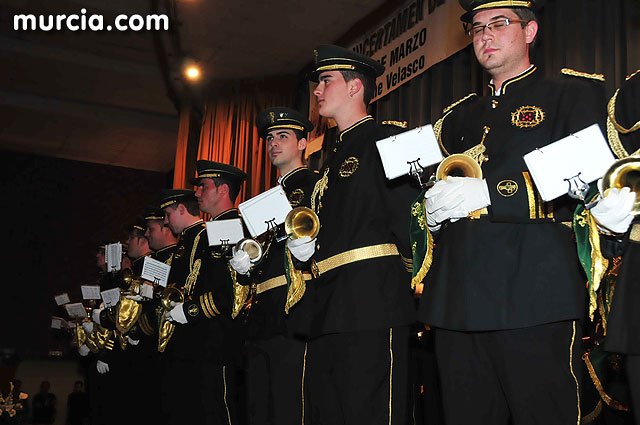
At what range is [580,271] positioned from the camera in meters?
2.10

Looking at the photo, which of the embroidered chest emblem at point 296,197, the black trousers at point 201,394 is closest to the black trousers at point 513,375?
the embroidered chest emblem at point 296,197

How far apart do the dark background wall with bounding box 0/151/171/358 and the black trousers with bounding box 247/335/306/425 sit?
10749mm

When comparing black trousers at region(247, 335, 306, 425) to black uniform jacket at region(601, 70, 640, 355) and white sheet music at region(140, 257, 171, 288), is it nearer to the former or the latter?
white sheet music at region(140, 257, 171, 288)

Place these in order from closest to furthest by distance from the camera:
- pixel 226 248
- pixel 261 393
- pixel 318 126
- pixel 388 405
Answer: pixel 388 405, pixel 261 393, pixel 226 248, pixel 318 126

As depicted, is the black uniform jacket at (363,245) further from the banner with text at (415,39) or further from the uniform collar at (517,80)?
the banner with text at (415,39)

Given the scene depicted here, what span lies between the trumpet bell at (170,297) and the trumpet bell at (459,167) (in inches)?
102

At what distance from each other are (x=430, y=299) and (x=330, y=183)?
941 mm

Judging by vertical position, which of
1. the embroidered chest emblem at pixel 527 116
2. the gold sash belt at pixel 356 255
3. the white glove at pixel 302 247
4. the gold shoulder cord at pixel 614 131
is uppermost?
the embroidered chest emblem at pixel 527 116

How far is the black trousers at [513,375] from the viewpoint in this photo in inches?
78.2

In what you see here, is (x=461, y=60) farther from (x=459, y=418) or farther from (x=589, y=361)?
(x=459, y=418)

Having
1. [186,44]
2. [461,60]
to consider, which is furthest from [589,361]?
[186,44]

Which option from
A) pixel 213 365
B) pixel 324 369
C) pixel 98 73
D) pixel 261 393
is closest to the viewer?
pixel 324 369

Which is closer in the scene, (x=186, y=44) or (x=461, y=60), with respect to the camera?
(x=461, y=60)

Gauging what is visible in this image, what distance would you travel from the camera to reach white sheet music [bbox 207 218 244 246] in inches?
155
